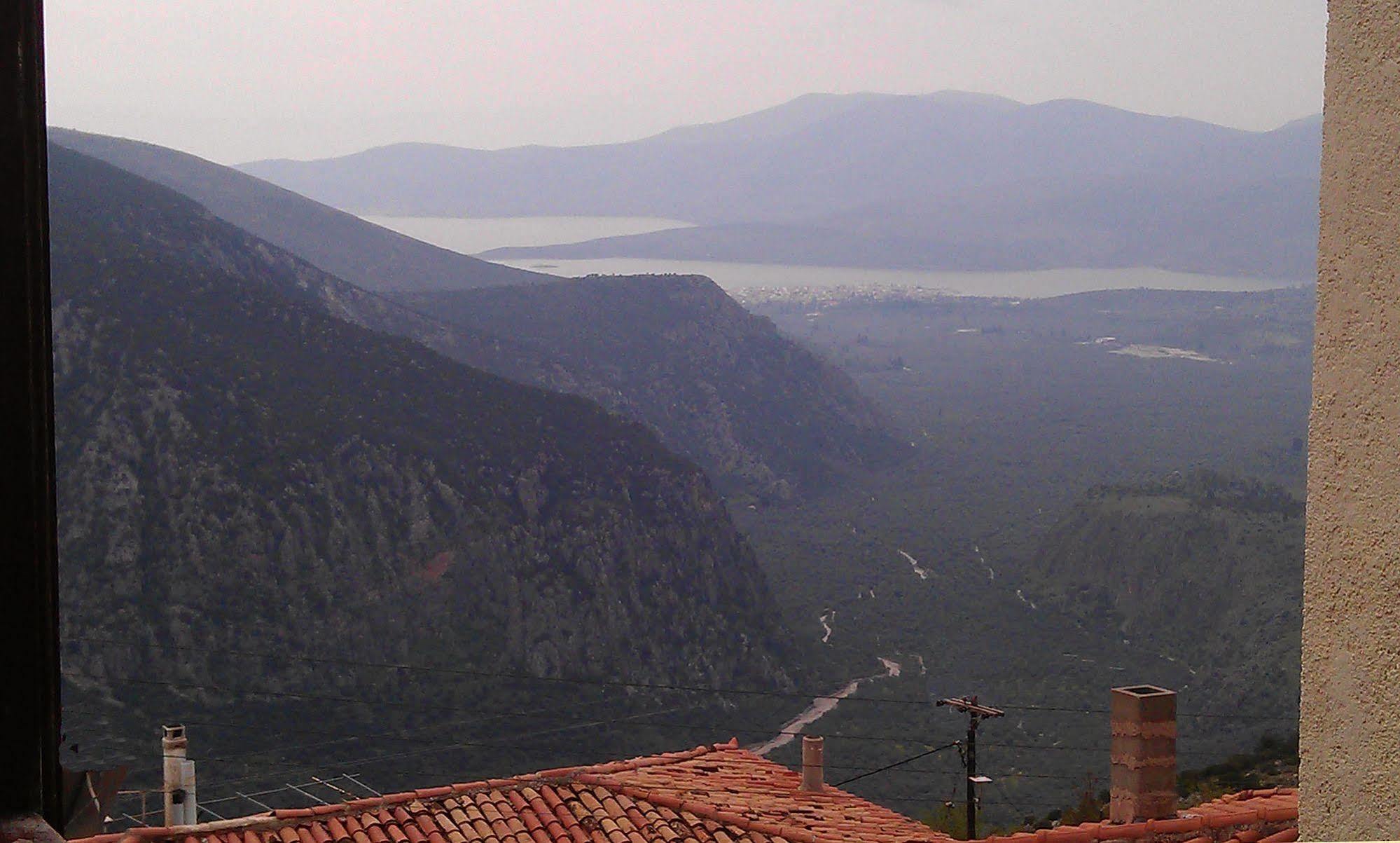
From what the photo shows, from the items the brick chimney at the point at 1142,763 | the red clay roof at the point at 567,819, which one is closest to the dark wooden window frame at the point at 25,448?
the red clay roof at the point at 567,819

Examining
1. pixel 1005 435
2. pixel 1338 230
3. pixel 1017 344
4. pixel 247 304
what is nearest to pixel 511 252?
pixel 1017 344

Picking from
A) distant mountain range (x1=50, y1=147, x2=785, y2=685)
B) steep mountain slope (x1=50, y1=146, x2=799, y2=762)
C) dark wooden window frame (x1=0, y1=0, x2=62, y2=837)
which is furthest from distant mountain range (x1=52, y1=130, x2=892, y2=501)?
dark wooden window frame (x1=0, y1=0, x2=62, y2=837)

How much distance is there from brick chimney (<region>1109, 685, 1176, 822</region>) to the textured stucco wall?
30.4 ft

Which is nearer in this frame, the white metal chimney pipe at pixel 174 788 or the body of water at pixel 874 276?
the white metal chimney pipe at pixel 174 788

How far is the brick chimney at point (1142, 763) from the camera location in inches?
418

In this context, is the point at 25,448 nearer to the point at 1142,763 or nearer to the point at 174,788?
the point at 1142,763

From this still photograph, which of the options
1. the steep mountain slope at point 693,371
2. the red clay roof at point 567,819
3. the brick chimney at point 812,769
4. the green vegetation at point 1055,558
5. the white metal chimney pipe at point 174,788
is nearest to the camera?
the red clay roof at point 567,819

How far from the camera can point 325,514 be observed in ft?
157

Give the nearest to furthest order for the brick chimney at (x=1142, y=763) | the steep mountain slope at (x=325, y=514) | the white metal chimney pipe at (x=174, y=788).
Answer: the brick chimney at (x=1142, y=763) < the white metal chimney pipe at (x=174, y=788) < the steep mountain slope at (x=325, y=514)

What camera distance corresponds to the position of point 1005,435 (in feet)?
282

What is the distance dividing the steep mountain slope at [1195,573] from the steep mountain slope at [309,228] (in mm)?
44750

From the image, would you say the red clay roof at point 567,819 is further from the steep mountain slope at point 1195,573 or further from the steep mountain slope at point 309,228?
the steep mountain slope at point 309,228

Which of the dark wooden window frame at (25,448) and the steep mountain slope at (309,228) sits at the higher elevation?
the steep mountain slope at (309,228)

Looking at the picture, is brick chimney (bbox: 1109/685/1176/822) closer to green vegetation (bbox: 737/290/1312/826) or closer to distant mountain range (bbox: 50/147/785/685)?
green vegetation (bbox: 737/290/1312/826)
